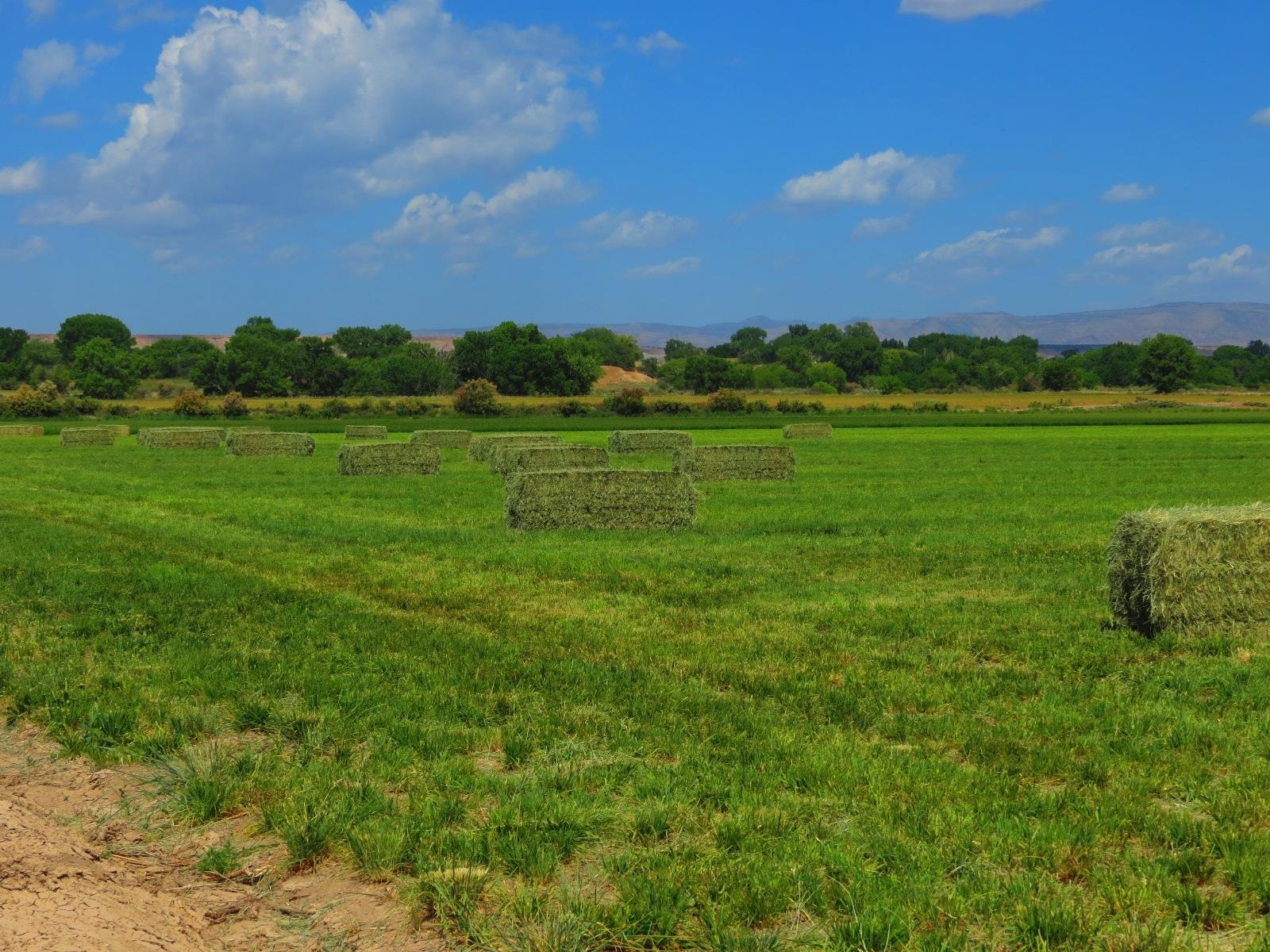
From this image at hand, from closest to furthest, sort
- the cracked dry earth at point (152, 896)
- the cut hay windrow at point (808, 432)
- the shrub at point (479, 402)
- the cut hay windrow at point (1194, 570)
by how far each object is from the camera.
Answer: the cracked dry earth at point (152, 896) < the cut hay windrow at point (1194, 570) < the cut hay windrow at point (808, 432) < the shrub at point (479, 402)

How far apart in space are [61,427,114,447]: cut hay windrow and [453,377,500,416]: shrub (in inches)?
1550

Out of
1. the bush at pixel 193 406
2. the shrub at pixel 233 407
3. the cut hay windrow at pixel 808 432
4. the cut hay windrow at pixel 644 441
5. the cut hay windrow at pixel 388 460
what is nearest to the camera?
the cut hay windrow at pixel 388 460

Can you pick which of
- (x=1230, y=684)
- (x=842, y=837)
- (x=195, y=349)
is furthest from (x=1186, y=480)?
(x=195, y=349)

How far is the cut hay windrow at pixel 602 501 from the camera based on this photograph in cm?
2056

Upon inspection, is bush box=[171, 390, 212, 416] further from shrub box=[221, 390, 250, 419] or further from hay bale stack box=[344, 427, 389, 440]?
hay bale stack box=[344, 427, 389, 440]

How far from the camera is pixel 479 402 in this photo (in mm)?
96062

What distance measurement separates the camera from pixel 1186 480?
29750 millimetres

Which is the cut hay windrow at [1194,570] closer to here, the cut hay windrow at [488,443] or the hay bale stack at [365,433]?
the cut hay windrow at [488,443]

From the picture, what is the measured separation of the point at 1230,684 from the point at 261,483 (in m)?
27.4

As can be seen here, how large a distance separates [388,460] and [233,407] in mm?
63900

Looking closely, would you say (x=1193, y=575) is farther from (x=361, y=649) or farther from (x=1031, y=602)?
(x=361, y=649)

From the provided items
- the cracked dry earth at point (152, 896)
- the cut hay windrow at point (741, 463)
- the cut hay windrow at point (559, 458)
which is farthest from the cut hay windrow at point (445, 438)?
the cracked dry earth at point (152, 896)

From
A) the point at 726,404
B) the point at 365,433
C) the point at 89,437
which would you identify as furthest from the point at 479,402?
the point at 89,437

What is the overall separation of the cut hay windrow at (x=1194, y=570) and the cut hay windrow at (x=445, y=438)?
42.4 meters
